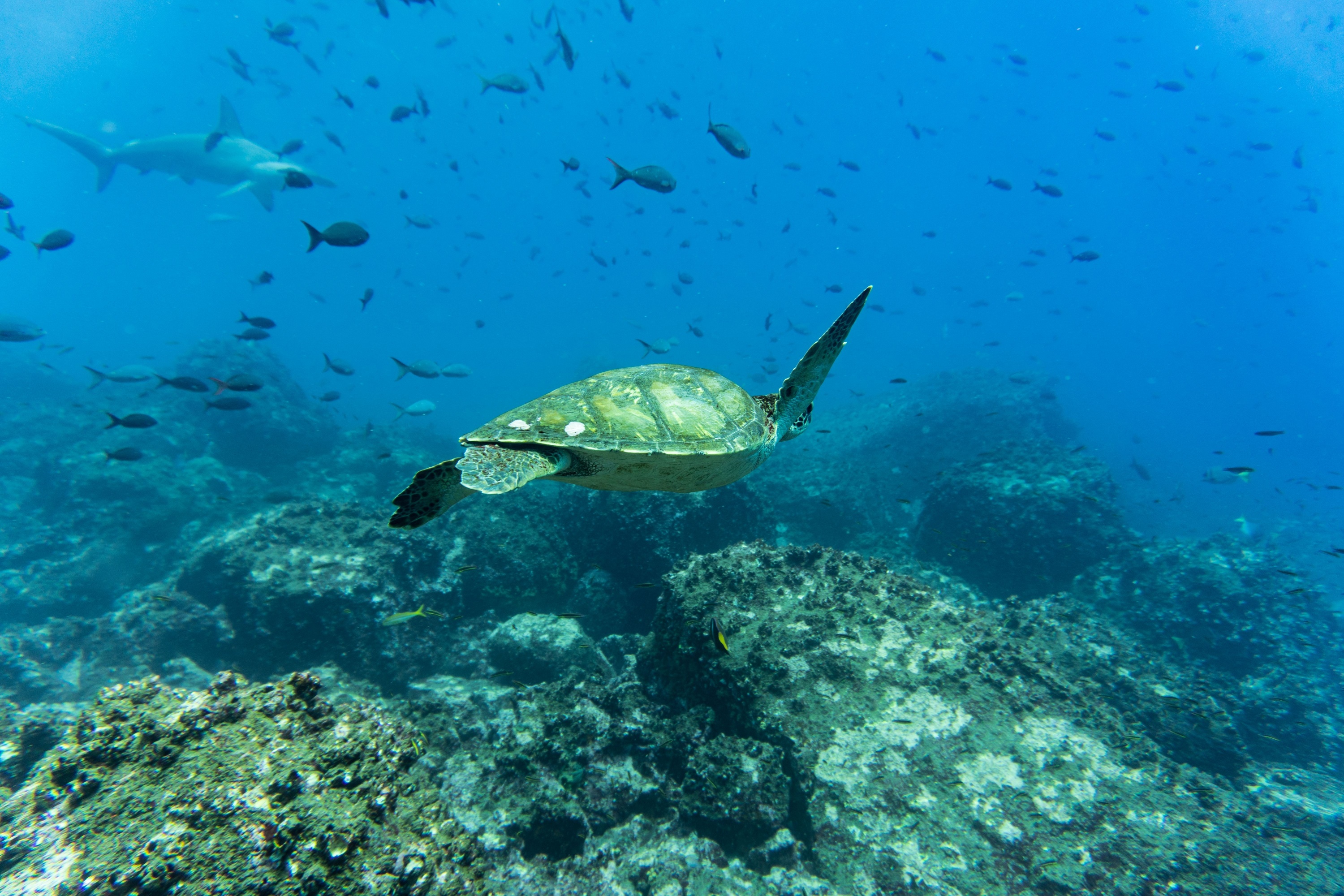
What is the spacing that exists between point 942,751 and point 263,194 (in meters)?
32.4

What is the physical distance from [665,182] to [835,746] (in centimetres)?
1070

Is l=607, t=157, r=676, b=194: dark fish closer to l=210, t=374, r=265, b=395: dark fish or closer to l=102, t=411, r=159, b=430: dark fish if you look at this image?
l=210, t=374, r=265, b=395: dark fish

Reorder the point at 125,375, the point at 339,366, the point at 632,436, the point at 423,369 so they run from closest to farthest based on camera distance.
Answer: the point at 632,436 → the point at 125,375 → the point at 423,369 → the point at 339,366

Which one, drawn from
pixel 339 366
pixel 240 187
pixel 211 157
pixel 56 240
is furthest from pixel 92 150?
pixel 339 366

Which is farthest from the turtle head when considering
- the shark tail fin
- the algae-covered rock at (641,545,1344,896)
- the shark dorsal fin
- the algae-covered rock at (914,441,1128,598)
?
the shark tail fin

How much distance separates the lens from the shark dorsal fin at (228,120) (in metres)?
21.7

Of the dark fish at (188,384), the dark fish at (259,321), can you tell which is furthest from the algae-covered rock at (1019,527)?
the dark fish at (259,321)

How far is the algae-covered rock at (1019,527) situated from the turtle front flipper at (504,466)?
34.2 ft

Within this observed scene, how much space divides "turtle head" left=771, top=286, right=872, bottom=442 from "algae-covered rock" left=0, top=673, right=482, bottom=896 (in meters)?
3.81

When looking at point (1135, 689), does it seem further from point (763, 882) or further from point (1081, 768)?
point (763, 882)

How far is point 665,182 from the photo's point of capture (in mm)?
10422

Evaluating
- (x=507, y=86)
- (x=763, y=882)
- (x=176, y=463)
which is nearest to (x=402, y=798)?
(x=763, y=882)

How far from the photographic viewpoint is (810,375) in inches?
180

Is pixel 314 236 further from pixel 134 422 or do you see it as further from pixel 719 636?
pixel 719 636
